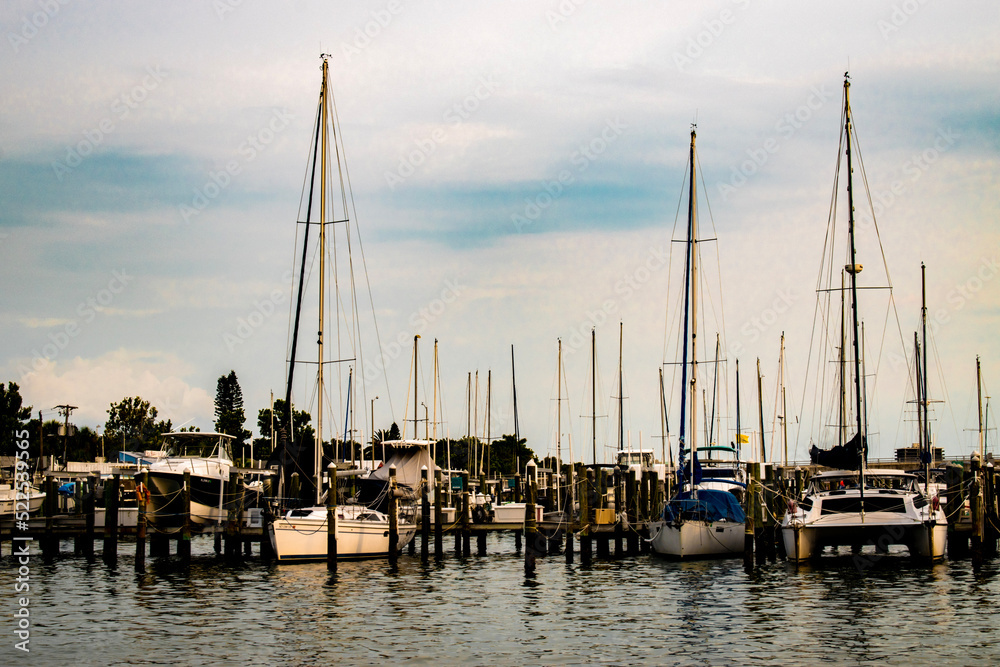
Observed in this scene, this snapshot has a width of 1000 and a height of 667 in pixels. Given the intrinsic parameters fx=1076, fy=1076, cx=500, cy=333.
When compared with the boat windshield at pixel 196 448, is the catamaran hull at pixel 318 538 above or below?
below

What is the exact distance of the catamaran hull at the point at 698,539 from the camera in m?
39.4

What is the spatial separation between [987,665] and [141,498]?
29973mm

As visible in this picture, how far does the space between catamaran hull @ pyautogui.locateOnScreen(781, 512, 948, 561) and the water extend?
0.74 m

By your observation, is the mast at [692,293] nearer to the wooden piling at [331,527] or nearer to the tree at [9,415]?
the wooden piling at [331,527]

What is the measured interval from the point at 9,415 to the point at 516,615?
103309mm

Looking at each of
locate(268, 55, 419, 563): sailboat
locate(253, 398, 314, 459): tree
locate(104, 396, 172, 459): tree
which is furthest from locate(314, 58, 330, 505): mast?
locate(104, 396, 172, 459): tree

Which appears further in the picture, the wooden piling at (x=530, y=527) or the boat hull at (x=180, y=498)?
the boat hull at (x=180, y=498)

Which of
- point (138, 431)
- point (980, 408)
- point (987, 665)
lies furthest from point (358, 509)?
point (138, 431)

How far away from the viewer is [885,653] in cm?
2188

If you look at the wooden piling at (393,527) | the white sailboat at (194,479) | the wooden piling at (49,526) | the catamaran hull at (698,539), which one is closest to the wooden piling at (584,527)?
the catamaran hull at (698,539)

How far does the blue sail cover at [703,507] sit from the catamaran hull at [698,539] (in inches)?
16.1

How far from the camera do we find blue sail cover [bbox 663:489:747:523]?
40312mm

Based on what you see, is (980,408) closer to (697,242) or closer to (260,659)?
(697,242)

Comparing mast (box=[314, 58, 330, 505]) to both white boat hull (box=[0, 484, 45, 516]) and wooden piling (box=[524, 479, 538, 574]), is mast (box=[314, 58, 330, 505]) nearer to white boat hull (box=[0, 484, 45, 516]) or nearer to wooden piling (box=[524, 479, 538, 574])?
wooden piling (box=[524, 479, 538, 574])
